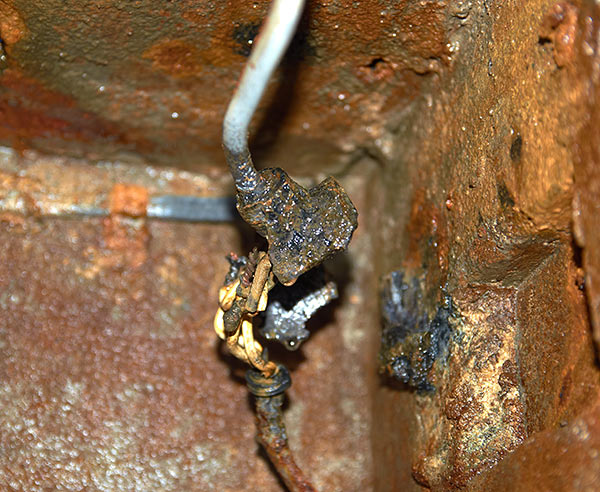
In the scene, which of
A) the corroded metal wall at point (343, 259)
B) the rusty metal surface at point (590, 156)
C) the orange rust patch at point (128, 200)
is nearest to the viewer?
the rusty metal surface at point (590, 156)

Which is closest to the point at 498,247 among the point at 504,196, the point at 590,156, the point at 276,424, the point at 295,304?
the point at 504,196

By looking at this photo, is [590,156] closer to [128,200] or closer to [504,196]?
[504,196]

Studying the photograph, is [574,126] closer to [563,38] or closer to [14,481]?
[563,38]

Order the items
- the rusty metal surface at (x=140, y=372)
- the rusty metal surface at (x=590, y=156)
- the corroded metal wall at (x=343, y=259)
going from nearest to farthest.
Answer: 1. the rusty metal surface at (x=590, y=156)
2. the corroded metal wall at (x=343, y=259)
3. the rusty metal surface at (x=140, y=372)

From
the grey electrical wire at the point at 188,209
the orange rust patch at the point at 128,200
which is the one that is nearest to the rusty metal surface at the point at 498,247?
the grey electrical wire at the point at 188,209

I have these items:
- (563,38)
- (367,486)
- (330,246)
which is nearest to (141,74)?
(330,246)

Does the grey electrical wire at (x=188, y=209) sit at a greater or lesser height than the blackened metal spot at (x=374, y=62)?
lesser

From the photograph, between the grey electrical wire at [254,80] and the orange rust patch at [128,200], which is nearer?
the grey electrical wire at [254,80]

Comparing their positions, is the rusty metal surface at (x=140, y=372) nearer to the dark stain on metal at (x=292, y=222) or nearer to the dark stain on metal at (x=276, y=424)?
the dark stain on metal at (x=276, y=424)
